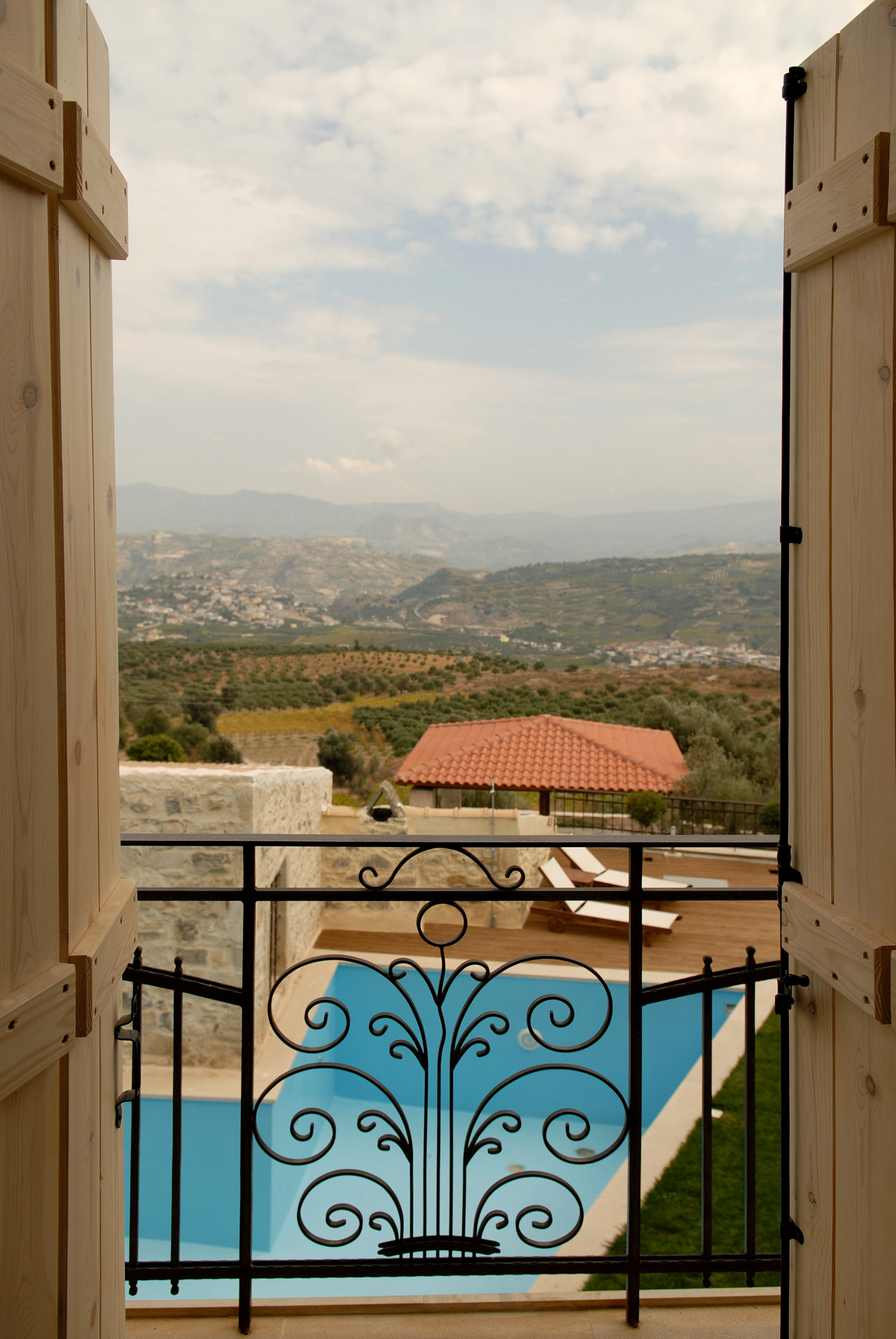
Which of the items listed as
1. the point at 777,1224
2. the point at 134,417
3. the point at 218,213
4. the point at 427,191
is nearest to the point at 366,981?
the point at 777,1224

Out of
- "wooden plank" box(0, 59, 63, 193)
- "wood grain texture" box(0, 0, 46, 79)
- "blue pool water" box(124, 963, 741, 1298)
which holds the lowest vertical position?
"blue pool water" box(124, 963, 741, 1298)

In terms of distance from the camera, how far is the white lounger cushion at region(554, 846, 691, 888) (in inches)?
362

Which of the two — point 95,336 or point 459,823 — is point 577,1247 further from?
point 459,823

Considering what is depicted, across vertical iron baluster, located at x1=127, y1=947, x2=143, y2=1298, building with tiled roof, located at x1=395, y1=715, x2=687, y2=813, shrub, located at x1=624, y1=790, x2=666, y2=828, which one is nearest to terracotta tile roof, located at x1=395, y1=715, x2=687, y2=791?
building with tiled roof, located at x1=395, y1=715, x2=687, y2=813

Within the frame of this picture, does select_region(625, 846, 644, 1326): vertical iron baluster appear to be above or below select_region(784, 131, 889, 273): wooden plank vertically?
below

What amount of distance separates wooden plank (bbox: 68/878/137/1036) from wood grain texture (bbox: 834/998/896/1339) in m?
0.82

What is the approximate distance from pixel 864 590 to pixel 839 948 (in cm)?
40

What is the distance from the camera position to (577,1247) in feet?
12.2

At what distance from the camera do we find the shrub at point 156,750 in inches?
668

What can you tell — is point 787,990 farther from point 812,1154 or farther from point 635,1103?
point 635,1103

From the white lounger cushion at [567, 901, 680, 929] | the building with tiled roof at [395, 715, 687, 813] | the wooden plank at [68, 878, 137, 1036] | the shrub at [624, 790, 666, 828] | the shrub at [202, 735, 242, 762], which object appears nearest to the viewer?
the wooden plank at [68, 878, 137, 1036]

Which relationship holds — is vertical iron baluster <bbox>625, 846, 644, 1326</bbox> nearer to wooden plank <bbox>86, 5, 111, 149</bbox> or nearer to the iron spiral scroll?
wooden plank <bbox>86, 5, 111, 149</bbox>

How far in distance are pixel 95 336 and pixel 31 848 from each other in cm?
58

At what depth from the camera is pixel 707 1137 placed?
151 centimetres
